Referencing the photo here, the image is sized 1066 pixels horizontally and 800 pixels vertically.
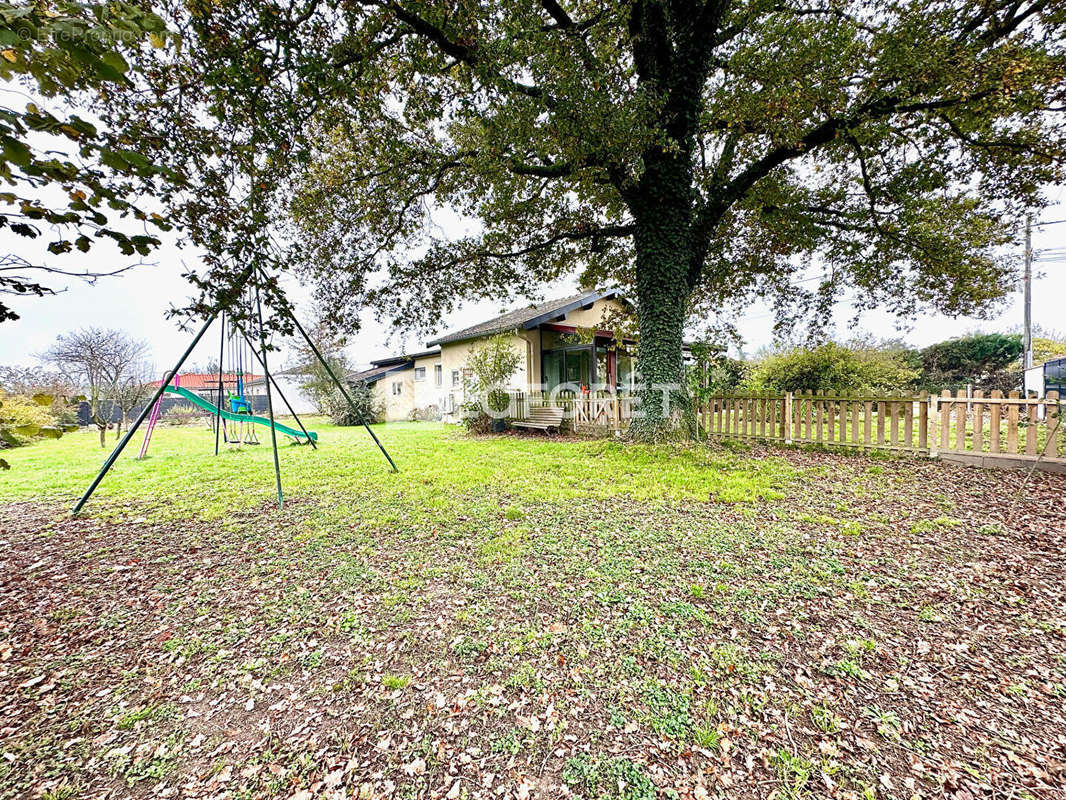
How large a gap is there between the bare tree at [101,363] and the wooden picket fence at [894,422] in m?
16.1

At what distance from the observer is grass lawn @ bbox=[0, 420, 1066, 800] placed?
6.08 ft

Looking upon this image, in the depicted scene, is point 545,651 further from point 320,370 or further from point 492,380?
point 320,370

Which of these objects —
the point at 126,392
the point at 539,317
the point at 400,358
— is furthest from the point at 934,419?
the point at 126,392

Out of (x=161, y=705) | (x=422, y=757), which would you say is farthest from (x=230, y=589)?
(x=422, y=757)

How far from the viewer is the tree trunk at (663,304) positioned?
885cm

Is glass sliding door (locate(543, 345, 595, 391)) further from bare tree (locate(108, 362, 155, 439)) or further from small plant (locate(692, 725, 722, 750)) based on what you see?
bare tree (locate(108, 362, 155, 439))

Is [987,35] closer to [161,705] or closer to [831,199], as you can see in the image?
[831,199]

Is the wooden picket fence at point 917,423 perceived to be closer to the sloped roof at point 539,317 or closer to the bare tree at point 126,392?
the sloped roof at point 539,317

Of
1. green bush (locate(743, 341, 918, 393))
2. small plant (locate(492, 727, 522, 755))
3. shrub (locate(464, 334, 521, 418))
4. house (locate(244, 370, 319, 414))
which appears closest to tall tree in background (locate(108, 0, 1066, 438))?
green bush (locate(743, 341, 918, 393))

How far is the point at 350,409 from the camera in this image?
741 inches

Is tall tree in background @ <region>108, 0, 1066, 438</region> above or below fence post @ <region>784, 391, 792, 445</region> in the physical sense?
above

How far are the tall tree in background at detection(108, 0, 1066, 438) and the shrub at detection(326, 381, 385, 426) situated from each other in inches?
371

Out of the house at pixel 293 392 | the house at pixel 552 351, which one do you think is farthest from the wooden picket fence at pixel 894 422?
the house at pixel 293 392

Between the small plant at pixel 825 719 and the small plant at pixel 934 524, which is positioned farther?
the small plant at pixel 934 524
